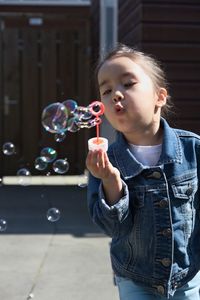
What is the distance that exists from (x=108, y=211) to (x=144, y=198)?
19cm

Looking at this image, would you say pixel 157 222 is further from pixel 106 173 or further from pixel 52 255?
pixel 52 255

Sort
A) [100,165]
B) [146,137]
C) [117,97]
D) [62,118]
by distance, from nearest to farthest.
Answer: [100,165] < [117,97] < [146,137] < [62,118]

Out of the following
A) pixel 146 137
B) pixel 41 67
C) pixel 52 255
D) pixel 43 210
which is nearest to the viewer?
pixel 146 137

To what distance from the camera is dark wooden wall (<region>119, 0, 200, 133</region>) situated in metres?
7.51

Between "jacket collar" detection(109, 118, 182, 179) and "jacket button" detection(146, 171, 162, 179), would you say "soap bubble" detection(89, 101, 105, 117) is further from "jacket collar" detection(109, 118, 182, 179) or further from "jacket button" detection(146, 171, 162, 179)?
"jacket button" detection(146, 171, 162, 179)

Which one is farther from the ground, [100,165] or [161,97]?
[161,97]

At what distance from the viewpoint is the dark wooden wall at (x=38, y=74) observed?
11.6 meters

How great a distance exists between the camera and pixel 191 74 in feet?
25.2

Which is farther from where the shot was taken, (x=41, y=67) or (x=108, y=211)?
(x=41, y=67)

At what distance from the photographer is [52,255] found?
19.7 feet

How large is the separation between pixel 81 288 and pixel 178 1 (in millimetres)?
4089

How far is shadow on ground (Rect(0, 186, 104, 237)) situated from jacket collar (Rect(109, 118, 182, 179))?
4403 mm

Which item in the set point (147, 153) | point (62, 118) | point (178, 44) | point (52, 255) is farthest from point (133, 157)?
point (178, 44)

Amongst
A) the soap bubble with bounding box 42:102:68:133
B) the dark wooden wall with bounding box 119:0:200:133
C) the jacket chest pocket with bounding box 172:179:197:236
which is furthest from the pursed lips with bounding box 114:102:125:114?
the dark wooden wall with bounding box 119:0:200:133
